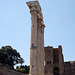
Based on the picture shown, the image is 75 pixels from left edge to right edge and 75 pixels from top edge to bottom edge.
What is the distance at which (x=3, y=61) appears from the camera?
122 feet

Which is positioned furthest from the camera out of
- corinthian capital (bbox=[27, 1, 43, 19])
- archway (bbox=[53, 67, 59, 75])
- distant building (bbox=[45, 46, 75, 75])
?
archway (bbox=[53, 67, 59, 75])

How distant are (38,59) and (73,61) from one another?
19.6 m

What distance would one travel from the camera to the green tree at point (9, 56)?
37.4 m

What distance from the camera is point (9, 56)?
1572 inches

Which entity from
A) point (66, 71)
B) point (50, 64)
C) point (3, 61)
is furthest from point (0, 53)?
point (66, 71)

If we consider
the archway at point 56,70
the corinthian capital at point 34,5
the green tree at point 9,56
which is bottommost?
the archway at point 56,70

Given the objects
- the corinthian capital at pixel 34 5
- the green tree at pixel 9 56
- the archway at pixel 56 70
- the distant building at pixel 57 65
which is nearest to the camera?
the corinthian capital at pixel 34 5

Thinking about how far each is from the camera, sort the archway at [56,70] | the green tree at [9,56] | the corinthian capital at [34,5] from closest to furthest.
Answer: the corinthian capital at [34,5], the archway at [56,70], the green tree at [9,56]

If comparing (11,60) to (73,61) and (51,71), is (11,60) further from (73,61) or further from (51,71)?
(73,61)

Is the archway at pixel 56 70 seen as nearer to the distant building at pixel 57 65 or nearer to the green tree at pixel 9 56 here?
the distant building at pixel 57 65

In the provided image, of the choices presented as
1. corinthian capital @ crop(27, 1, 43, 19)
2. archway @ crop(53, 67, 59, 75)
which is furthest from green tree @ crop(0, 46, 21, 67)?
corinthian capital @ crop(27, 1, 43, 19)

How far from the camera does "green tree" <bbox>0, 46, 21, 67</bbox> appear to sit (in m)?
37.4

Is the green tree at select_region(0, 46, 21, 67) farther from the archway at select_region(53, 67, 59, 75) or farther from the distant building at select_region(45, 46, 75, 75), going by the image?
the archway at select_region(53, 67, 59, 75)

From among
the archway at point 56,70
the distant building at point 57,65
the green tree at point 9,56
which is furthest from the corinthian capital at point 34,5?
the green tree at point 9,56
